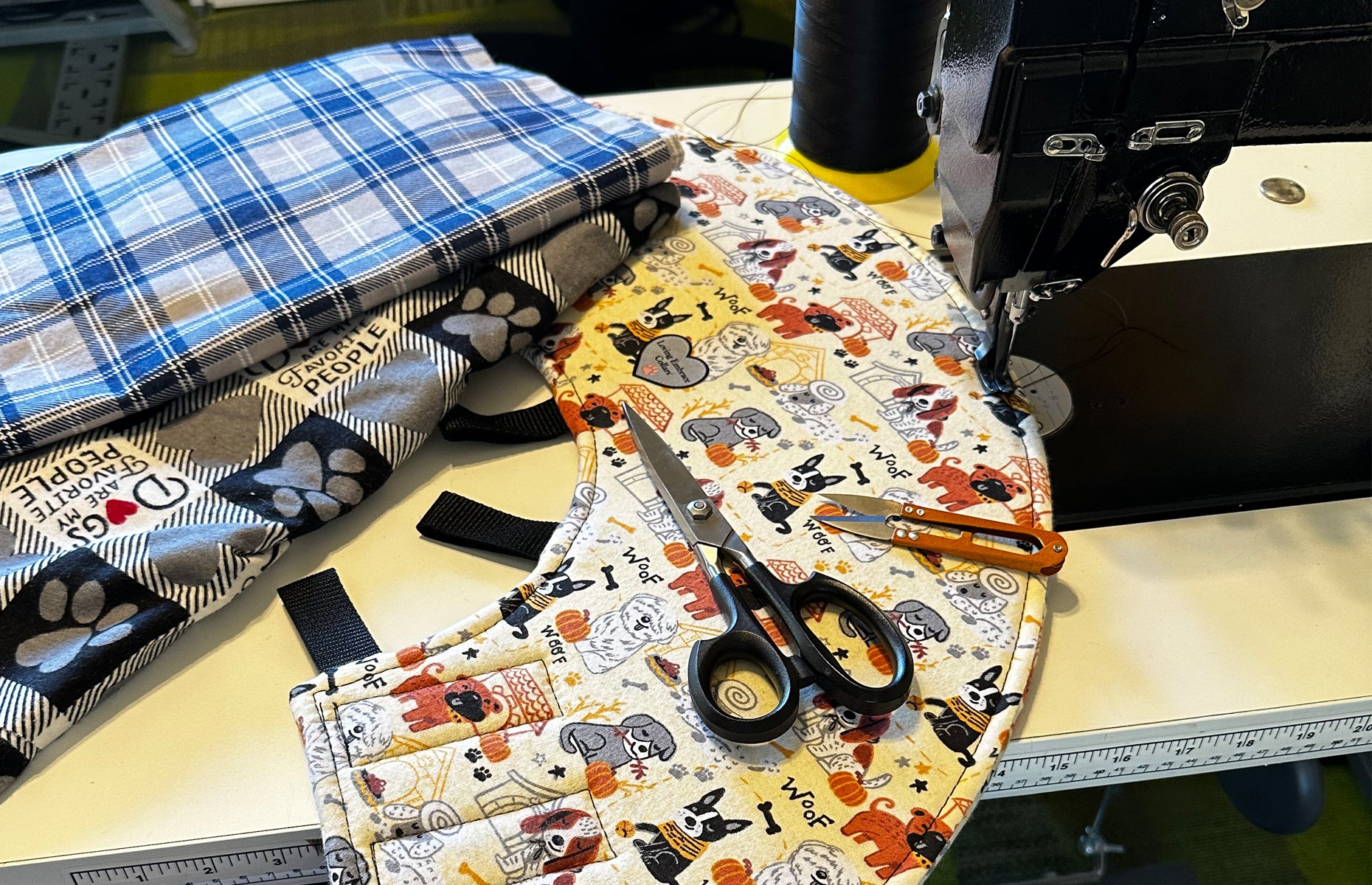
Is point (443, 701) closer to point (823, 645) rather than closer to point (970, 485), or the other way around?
point (823, 645)

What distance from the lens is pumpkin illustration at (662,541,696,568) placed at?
0.73 metres

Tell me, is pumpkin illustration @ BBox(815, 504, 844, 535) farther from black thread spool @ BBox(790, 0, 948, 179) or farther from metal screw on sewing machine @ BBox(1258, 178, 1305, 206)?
metal screw on sewing machine @ BBox(1258, 178, 1305, 206)

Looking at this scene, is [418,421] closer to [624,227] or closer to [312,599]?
[312,599]

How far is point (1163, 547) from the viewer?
0.77 m

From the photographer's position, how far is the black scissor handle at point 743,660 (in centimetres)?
61

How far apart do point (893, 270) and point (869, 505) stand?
0.89 ft

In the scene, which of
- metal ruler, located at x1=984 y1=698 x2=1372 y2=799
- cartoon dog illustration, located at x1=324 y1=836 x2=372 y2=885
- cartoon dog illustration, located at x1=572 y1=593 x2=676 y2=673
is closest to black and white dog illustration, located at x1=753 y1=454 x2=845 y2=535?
cartoon dog illustration, located at x1=572 y1=593 x2=676 y2=673

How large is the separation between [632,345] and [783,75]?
2.20 feet

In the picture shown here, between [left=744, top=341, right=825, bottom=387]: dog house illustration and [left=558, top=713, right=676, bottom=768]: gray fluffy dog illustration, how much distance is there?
0.99 feet

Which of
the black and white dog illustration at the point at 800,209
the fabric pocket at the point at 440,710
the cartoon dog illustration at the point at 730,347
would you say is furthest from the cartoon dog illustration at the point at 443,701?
the black and white dog illustration at the point at 800,209

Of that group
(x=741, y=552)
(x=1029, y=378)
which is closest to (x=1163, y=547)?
(x=1029, y=378)

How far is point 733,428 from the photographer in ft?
2.68

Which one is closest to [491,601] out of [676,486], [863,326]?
[676,486]

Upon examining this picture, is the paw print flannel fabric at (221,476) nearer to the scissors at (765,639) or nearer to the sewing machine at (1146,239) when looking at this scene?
the scissors at (765,639)
